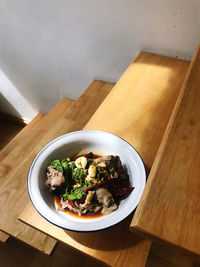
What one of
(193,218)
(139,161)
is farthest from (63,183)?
(193,218)

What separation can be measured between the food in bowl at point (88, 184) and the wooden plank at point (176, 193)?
0.64 ft

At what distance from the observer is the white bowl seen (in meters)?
0.59

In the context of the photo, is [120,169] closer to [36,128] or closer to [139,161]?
[139,161]

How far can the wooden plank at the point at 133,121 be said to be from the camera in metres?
0.64

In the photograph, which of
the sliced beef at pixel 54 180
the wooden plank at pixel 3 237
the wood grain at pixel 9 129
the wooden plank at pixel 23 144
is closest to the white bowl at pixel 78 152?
the sliced beef at pixel 54 180

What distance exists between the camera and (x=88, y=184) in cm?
69

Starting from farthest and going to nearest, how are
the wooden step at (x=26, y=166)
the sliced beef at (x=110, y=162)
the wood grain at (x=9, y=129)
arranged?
1. the wood grain at (x=9, y=129)
2. the wooden step at (x=26, y=166)
3. the sliced beef at (x=110, y=162)

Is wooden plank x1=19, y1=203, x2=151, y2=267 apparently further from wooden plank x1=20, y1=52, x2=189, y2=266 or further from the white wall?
the white wall

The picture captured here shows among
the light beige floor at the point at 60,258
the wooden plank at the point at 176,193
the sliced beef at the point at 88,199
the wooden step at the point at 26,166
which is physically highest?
the wooden plank at the point at 176,193

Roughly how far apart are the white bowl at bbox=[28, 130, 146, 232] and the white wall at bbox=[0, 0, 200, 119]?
0.69m

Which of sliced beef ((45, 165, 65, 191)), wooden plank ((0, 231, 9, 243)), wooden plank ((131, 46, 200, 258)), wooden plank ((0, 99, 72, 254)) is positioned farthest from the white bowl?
wooden plank ((0, 99, 72, 254))

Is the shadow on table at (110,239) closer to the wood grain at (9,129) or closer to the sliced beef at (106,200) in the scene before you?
the sliced beef at (106,200)

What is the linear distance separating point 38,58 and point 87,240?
1.35 meters

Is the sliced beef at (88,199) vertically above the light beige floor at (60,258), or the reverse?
the sliced beef at (88,199)
